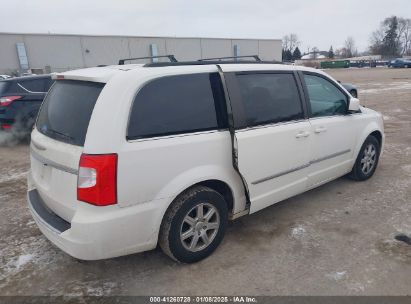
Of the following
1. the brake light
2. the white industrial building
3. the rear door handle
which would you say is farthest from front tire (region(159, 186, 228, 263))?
the white industrial building

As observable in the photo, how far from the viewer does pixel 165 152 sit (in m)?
2.77

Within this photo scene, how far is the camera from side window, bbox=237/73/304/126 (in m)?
3.41

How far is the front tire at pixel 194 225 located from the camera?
9.65 feet

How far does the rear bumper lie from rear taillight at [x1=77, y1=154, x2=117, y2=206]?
7cm

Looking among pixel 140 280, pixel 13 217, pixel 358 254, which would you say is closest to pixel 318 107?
pixel 358 254

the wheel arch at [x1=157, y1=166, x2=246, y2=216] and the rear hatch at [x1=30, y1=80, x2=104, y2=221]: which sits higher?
the rear hatch at [x1=30, y1=80, x2=104, y2=221]

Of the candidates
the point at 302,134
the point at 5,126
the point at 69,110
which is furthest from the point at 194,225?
the point at 5,126

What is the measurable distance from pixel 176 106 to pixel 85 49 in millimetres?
44348

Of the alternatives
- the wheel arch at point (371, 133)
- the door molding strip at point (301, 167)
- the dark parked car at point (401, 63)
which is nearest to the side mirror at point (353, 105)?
the wheel arch at point (371, 133)

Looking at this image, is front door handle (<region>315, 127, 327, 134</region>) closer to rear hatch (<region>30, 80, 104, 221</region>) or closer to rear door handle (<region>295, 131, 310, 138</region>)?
rear door handle (<region>295, 131, 310, 138</region>)

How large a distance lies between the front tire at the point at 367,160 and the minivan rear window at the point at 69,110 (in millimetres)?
3725

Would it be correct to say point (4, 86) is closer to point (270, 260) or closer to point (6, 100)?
point (6, 100)

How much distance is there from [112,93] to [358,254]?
8.60 ft

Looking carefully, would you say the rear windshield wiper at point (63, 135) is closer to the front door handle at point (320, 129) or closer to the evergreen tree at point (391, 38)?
the front door handle at point (320, 129)
